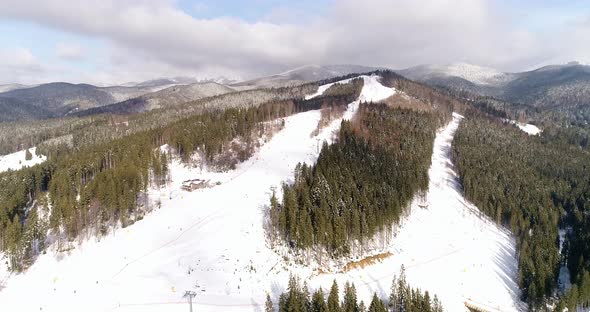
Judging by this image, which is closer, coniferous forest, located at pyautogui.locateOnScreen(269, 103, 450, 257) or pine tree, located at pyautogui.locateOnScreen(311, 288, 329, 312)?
pine tree, located at pyautogui.locateOnScreen(311, 288, 329, 312)

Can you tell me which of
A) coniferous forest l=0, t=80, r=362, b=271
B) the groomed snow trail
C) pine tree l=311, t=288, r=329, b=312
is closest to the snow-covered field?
the groomed snow trail

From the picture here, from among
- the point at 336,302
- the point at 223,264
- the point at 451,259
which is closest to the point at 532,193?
the point at 451,259

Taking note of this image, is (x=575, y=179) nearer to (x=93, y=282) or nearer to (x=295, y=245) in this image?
(x=295, y=245)

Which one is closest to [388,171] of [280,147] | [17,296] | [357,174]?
[357,174]

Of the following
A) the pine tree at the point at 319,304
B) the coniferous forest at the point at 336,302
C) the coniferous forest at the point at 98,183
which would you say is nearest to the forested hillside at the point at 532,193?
the coniferous forest at the point at 336,302

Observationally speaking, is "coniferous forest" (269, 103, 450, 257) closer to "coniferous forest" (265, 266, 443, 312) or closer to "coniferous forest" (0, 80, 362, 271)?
"coniferous forest" (265, 266, 443, 312)

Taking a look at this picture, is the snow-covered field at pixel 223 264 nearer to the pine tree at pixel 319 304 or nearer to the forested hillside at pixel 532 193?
the forested hillside at pixel 532 193

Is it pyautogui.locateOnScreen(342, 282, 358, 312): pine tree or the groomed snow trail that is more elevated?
pyautogui.locateOnScreen(342, 282, 358, 312): pine tree

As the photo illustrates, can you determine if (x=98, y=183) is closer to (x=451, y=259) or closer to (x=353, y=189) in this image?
(x=353, y=189)
